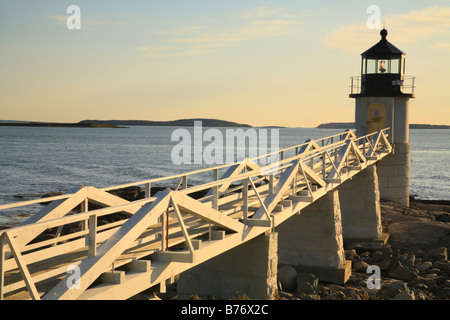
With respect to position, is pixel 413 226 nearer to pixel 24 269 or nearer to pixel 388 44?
pixel 388 44

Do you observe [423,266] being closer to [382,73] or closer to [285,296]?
[285,296]

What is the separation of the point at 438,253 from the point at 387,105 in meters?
10.2

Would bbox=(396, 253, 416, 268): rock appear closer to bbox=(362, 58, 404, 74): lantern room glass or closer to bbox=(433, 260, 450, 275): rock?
bbox=(433, 260, 450, 275): rock

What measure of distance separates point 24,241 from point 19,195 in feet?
119

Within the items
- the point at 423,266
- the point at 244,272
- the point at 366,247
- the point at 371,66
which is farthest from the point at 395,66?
the point at 244,272

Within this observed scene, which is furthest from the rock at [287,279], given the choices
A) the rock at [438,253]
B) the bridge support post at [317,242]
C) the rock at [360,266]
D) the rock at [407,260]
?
the rock at [438,253]

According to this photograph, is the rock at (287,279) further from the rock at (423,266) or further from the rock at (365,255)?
the rock at (423,266)

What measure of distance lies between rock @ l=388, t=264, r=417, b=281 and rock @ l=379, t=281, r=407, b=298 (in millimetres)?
1701

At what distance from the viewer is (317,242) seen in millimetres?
16469

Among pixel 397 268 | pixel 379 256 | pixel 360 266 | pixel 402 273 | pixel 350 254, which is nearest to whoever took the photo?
pixel 402 273

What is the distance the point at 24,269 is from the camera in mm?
5324

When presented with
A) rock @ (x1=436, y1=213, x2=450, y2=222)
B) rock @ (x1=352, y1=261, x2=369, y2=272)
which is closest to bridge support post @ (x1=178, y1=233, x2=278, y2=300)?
rock @ (x1=352, y1=261, x2=369, y2=272)
